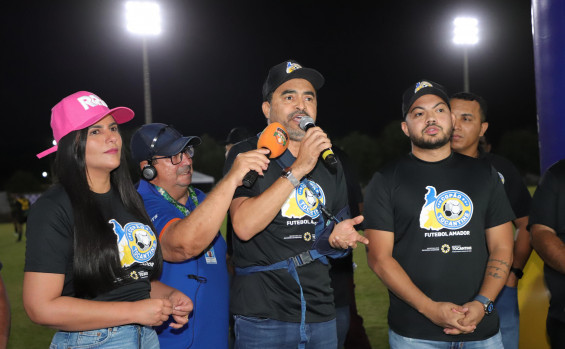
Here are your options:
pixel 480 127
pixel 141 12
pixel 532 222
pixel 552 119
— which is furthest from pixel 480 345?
pixel 141 12

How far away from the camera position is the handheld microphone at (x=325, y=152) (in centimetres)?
253

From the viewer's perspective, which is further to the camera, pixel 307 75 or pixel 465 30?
pixel 465 30

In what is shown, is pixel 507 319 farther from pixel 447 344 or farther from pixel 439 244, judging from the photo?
pixel 439 244

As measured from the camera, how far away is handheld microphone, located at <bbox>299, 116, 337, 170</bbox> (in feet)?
8.29

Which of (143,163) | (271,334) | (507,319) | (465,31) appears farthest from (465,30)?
(271,334)

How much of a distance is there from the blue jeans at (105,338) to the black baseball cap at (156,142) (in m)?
1.29

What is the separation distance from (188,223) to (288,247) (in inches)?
22.3

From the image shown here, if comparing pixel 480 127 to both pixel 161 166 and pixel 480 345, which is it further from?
pixel 161 166

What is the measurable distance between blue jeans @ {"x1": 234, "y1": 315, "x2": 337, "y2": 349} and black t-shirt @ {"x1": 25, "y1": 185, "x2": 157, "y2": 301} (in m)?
0.56

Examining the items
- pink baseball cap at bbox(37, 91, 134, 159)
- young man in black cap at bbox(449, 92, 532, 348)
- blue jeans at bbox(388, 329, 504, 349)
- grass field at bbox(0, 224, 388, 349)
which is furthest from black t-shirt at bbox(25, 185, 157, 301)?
grass field at bbox(0, 224, 388, 349)

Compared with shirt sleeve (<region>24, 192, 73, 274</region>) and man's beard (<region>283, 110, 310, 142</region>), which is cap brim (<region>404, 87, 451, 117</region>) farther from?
shirt sleeve (<region>24, 192, 73, 274</region>)

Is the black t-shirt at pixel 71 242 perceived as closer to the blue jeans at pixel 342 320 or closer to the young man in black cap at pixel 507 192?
the blue jeans at pixel 342 320

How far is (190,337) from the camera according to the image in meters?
2.90

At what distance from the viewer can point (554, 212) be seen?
329 cm
